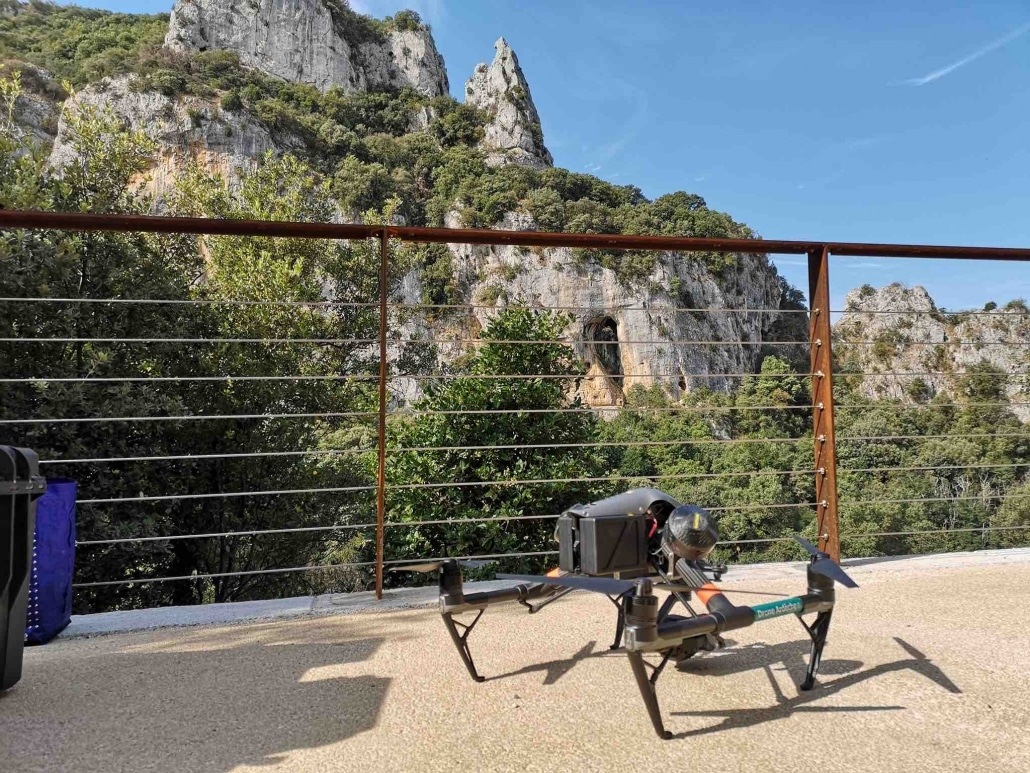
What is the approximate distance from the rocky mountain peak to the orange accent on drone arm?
191ft

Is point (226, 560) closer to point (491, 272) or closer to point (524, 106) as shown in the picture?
point (491, 272)

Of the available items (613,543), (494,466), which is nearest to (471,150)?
(494,466)

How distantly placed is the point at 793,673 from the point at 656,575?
349mm

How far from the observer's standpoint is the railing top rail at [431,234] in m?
1.89

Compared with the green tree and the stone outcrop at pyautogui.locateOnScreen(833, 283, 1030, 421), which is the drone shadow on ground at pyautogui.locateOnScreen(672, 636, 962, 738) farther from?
the stone outcrop at pyautogui.locateOnScreen(833, 283, 1030, 421)

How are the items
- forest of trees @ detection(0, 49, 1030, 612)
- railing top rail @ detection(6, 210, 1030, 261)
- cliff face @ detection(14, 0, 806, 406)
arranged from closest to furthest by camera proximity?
1. railing top rail @ detection(6, 210, 1030, 261)
2. forest of trees @ detection(0, 49, 1030, 612)
3. cliff face @ detection(14, 0, 806, 406)

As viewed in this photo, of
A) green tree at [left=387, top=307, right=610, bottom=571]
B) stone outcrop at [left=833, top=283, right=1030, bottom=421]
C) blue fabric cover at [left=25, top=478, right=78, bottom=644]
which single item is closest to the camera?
blue fabric cover at [left=25, top=478, right=78, bottom=644]

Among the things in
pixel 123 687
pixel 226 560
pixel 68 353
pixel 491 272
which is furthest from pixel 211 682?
pixel 491 272

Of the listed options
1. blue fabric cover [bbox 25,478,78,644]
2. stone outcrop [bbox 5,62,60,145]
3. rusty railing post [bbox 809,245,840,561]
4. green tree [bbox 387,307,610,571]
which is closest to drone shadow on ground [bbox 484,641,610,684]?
rusty railing post [bbox 809,245,840,561]

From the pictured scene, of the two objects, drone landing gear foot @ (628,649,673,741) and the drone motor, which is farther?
the drone motor

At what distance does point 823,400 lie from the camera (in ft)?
7.44

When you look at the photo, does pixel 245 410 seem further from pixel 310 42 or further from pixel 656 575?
pixel 310 42

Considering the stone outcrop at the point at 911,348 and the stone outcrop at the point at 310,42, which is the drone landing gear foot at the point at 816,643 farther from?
the stone outcrop at the point at 310,42

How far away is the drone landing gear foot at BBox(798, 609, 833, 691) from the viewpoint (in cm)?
123
